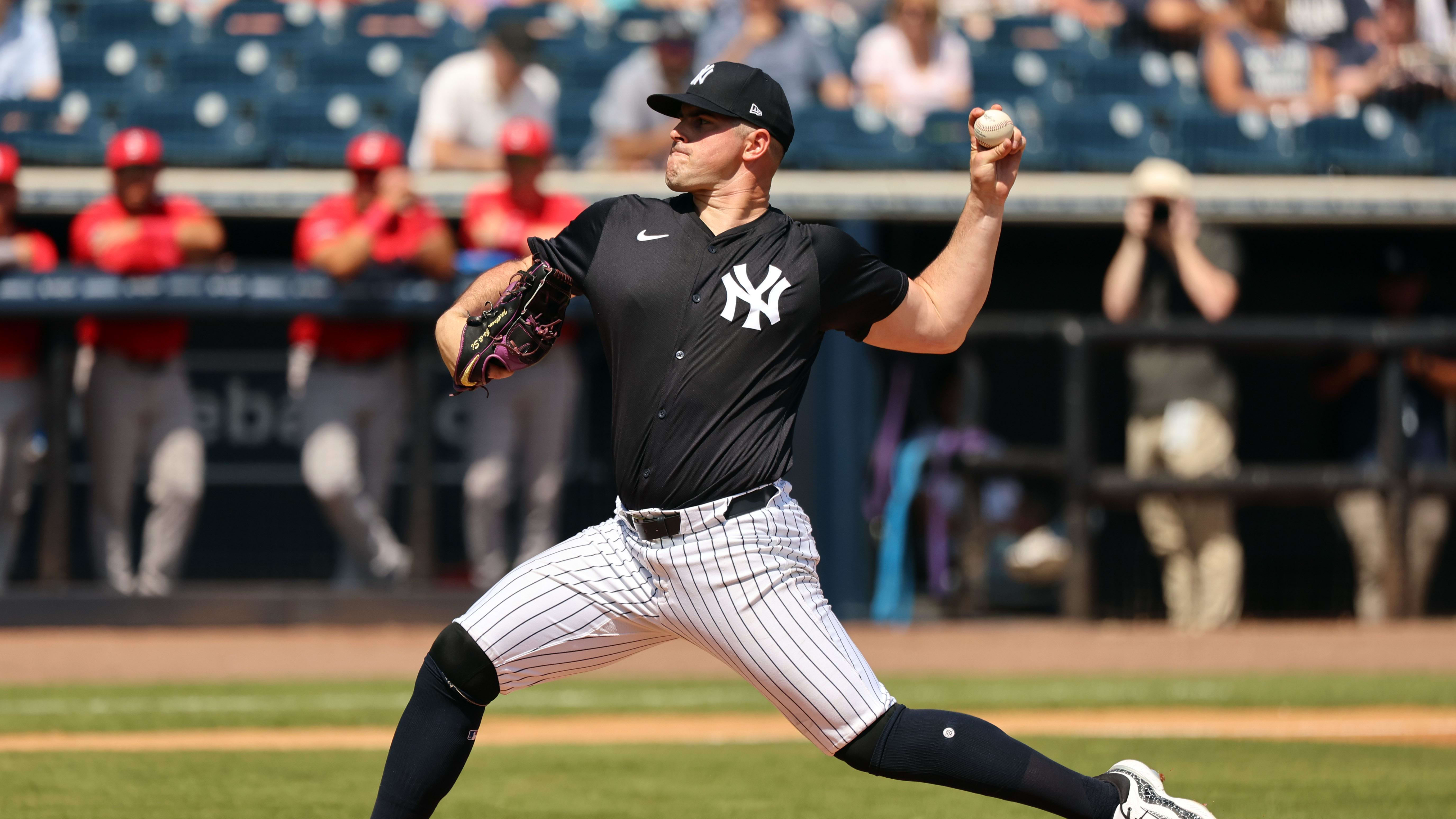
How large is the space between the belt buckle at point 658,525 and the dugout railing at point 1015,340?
460cm

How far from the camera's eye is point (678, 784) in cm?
462

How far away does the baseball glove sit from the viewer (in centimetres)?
302

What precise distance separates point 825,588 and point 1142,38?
440 centimetres

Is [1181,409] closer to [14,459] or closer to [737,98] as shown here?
[14,459]

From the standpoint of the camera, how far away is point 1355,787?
4555 mm

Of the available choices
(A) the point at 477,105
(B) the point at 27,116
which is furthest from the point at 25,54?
(A) the point at 477,105

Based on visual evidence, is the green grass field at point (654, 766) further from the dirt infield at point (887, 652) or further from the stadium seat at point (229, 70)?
the stadium seat at point (229, 70)

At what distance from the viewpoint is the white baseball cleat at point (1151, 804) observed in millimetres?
3055

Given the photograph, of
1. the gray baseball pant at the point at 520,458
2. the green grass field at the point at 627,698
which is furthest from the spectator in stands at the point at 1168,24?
the green grass field at the point at 627,698

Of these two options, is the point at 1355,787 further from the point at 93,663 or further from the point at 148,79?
the point at 148,79

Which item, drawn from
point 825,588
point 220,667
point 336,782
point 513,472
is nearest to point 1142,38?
point 825,588

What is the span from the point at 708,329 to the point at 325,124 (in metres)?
6.19

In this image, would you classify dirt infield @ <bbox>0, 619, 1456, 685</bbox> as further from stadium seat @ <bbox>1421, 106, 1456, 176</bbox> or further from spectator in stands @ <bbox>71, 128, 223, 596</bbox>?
stadium seat @ <bbox>1421, 106, 1456, 176</bbox>

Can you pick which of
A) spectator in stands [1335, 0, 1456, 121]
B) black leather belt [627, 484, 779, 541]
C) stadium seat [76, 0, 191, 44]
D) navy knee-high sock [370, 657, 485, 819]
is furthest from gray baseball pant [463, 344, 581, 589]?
spectator in stands [1335, 0, 1456, 121]
